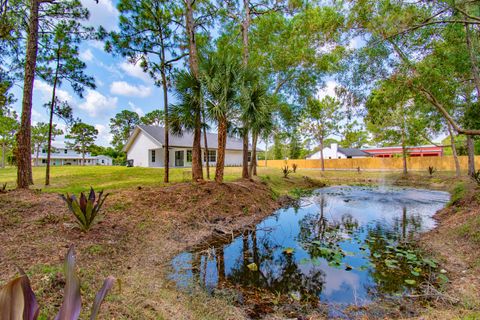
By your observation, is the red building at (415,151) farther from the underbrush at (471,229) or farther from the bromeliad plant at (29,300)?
the bromeliad plant at (29,300)

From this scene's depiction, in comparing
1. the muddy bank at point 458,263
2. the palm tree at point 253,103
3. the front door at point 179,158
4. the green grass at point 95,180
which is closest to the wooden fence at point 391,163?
the front door at point 179,158

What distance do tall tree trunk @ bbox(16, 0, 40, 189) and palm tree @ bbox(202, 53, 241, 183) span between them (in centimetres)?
525

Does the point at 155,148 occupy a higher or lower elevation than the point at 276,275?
higher

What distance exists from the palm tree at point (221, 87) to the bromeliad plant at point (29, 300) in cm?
645

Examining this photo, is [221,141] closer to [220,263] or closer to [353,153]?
[220,263]

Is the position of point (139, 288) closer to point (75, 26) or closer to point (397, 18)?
point (397, 18)

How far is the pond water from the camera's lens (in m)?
3.39

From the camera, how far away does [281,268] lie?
4.11 metres

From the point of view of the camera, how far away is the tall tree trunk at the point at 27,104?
682 centimetres

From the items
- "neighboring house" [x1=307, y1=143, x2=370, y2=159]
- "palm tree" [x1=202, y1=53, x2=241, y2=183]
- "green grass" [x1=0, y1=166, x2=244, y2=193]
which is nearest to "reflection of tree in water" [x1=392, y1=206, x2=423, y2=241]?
"palm tree" [x1=202, y1=53, x2=241, y2=183]

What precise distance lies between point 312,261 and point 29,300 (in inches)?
165

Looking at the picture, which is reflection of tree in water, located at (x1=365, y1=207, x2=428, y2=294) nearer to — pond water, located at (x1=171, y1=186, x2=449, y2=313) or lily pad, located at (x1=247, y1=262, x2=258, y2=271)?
pond water, located at (x1=171, y1=186, x2=449, y2=313)

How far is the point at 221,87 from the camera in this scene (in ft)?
25.1

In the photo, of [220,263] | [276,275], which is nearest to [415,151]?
[276,275]
